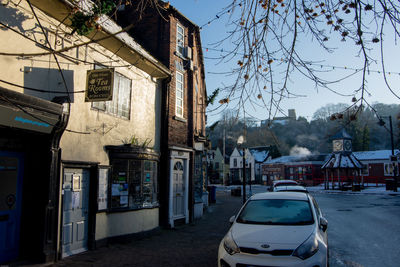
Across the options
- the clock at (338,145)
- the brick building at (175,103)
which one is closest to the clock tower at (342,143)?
the clock at (338,145)

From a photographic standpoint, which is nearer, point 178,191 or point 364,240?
point 364,240

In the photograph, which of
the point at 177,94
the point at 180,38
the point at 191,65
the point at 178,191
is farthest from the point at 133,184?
the point at 180,38

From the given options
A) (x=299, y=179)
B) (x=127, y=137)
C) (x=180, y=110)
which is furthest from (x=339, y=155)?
(x=127, y=137)

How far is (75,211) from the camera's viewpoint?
8.27m

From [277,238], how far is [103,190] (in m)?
5.58

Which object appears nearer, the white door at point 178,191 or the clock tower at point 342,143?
the white door at point 178,191

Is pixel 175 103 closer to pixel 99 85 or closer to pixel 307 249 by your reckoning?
pixel 99 85

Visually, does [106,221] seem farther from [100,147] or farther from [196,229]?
[196,229]

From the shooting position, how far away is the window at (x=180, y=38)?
1419 cm

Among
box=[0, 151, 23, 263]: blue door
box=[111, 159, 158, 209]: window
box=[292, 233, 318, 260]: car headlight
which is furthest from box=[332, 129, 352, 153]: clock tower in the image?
box=[0, 151, 23, 263]: blue door

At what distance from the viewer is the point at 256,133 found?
22.2 feet

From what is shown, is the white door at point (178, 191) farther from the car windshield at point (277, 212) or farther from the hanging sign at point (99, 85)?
the car windshield at point (277, 212)

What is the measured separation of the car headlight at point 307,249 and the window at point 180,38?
35.2 feet

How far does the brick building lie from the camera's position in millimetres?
12680
